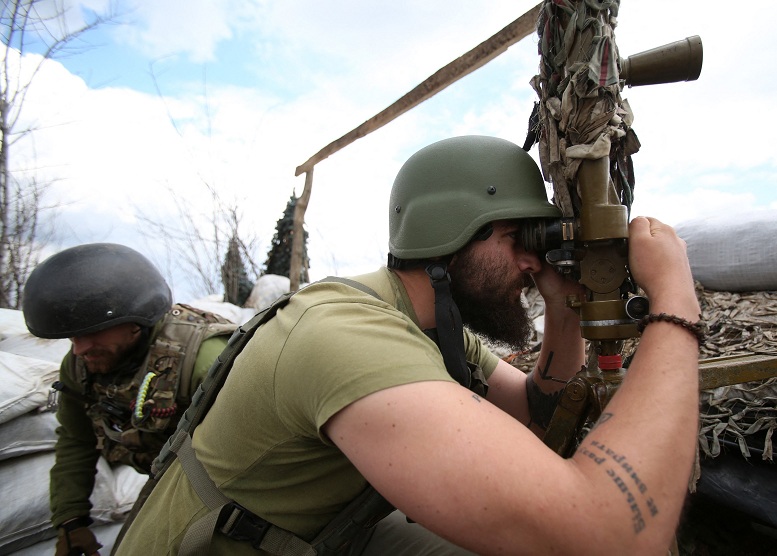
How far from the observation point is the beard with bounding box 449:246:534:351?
1508 millimetres

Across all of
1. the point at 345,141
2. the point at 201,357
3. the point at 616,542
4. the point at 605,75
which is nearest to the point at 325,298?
the point at 616,542

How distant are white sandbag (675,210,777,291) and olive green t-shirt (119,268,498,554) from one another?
2.09 m

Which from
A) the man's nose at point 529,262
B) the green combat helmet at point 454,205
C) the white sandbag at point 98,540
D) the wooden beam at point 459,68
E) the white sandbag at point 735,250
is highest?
the wooden beam at point 459,68

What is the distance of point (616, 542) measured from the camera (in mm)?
909

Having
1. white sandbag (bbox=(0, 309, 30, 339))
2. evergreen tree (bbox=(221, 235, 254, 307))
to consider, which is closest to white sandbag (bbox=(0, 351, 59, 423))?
white sandbag (bbox=(0, 309, 30, 339))

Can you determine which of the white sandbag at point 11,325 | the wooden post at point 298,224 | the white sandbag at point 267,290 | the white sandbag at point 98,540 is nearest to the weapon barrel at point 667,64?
the white sandbag at point 98,540

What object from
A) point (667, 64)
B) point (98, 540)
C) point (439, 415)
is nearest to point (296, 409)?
point (439, 415)

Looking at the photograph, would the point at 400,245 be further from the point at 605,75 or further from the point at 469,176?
the point at 605,75

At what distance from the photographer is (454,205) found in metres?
1.55

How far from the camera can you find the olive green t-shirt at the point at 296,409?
1.02 metres

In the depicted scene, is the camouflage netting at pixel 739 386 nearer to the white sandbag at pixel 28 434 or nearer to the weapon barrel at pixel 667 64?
the weapon barrel at pixel 667 64

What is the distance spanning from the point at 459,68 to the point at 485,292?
7.92 ft

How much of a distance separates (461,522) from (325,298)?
0.56 metres

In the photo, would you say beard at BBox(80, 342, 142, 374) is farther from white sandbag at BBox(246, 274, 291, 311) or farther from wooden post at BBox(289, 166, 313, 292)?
white sandbag at BBox(246, 274, 291, 311)
